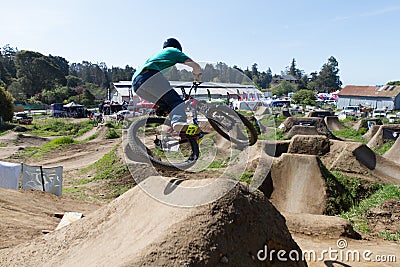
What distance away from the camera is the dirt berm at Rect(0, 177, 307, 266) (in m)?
3.34

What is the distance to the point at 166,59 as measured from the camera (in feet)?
14.8

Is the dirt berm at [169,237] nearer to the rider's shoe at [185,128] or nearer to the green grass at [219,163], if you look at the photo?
the rider's shoe at [185,128]

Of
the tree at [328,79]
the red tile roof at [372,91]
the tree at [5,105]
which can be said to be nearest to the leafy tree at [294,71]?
the tree at [328,79]

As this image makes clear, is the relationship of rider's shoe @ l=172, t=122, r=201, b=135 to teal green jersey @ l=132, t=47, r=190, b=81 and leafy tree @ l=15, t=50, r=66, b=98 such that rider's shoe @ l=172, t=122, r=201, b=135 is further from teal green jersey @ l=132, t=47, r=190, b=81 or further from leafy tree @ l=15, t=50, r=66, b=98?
leafy tree @ l=15, t=50, r=66, b=98

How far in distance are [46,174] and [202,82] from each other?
7.85 m

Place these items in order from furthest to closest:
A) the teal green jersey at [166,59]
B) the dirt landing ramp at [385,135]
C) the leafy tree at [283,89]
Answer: the leafy tree at [283,89] → the dirt landing ramp at [385,135] → the teal green jersey at [166,59]

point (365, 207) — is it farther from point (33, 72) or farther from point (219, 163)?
point (33, 72)

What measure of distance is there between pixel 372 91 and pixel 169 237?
207 ft

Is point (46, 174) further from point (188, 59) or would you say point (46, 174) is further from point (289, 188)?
point (188, 59)

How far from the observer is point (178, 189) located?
4602mm

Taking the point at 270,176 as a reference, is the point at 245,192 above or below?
above

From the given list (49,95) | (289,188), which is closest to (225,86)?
(289,188)

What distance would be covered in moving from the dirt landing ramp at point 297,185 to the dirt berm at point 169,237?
490 centimetres

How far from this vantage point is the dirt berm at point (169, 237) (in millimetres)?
3340
